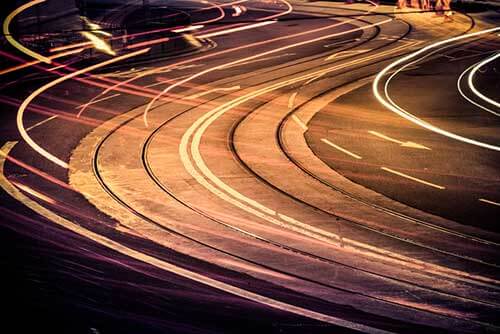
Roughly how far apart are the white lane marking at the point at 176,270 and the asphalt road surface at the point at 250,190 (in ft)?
0.13

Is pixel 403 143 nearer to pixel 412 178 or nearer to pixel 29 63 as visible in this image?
pixel 412 178

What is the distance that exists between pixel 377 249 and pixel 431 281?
5.26 ft

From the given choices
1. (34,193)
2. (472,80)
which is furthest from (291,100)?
(34,193)

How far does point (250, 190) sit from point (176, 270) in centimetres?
492

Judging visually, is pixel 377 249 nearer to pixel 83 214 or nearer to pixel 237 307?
pixel 237 307

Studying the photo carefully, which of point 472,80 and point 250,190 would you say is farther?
point 472,80

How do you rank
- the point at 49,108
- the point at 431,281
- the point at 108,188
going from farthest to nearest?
the point at 49,108
the point at 108,188
the point at 431,281

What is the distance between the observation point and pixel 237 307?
489 inches

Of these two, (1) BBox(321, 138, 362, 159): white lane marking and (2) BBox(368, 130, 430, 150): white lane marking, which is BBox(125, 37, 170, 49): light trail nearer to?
(1) BBox(321, 138, 362, 159): white lane marking

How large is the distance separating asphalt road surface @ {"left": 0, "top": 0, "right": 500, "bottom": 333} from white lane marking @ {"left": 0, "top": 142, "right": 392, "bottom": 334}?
41 mm

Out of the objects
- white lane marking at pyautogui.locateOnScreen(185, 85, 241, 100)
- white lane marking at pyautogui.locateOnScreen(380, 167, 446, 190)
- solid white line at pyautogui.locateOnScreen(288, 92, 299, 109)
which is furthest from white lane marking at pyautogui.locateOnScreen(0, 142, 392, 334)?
solid white line at pyautogui.locateOnScreen(288, 92, 299, 109)

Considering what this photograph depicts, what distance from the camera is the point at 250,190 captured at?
18391mm

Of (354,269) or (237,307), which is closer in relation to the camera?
(237,307)

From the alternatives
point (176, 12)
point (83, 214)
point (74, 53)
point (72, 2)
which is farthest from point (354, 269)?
point (176, 12)
